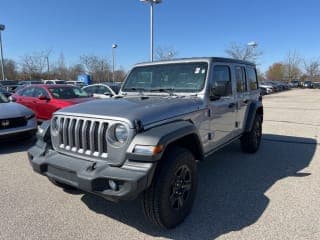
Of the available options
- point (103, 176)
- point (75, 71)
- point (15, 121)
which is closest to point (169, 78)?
point (103, 176)

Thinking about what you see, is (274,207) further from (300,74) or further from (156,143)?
(300,74)

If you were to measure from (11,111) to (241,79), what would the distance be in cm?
536

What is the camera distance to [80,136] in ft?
10.3

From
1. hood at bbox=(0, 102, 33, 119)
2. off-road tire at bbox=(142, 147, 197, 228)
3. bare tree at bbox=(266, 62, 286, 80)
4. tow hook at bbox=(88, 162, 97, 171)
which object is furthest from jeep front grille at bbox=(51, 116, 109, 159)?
bare tree at bbox=(266, 62, 286, 80)

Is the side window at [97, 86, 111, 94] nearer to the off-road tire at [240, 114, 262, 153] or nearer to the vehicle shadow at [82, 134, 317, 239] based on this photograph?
the vehicle shadow at [82, 134, 317, 239]

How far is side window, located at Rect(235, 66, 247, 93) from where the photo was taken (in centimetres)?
533

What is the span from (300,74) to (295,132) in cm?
7967

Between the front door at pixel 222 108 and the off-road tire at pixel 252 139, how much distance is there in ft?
3.41

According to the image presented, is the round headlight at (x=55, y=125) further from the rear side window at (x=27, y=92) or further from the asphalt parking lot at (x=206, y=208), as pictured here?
the rear side window at (x=27, y=92)

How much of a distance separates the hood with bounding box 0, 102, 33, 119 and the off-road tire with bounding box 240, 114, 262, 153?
524cm

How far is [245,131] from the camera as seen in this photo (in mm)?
5758

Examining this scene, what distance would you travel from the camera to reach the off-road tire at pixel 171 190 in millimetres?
2879

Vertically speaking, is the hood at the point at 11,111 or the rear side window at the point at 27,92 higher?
the rear side window at the point at 27,92

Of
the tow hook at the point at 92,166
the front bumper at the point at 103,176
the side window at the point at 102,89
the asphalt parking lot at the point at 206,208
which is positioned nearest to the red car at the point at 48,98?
the side window at the point at 102,89
